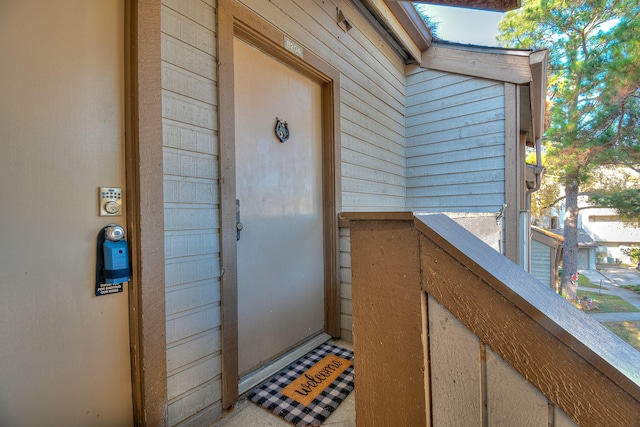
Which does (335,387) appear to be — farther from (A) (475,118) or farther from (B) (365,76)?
(A) (475,118)

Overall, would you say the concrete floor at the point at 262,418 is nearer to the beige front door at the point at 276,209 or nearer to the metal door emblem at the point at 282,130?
the beige front door at the point at 276,209

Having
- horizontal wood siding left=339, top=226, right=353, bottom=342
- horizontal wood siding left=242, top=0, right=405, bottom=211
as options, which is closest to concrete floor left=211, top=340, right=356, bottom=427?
horizontal wood siding left=339, top=226, right=353, bottom=342

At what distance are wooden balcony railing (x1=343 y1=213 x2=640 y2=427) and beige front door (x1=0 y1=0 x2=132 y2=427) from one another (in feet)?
3.32

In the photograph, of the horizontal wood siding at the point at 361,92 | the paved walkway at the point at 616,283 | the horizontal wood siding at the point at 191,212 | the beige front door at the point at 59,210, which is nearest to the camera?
the beige front door at the point at 59,210

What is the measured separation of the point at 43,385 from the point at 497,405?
1357 mm

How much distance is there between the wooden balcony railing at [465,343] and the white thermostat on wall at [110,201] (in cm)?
97

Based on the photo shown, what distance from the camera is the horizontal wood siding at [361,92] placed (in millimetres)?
1946

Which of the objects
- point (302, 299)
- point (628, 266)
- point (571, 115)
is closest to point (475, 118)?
point (302, 299)

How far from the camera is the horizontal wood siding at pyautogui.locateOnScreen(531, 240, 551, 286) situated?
7.45m

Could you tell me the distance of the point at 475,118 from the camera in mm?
2986

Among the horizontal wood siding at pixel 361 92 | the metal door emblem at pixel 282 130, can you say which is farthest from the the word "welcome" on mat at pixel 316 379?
the metal door emblem at pixel 282 130

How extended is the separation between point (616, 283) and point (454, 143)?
14.6 metres

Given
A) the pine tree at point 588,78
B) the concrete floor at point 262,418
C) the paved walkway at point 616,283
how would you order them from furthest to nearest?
the paved walkway at point 616,283, the pine tree at point 588,78, the concrete floor at point 262,418

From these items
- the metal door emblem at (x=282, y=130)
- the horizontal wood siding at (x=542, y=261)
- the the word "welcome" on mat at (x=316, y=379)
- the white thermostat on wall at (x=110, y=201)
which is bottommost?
the horizontal wood siding at (x=542, y=261)
